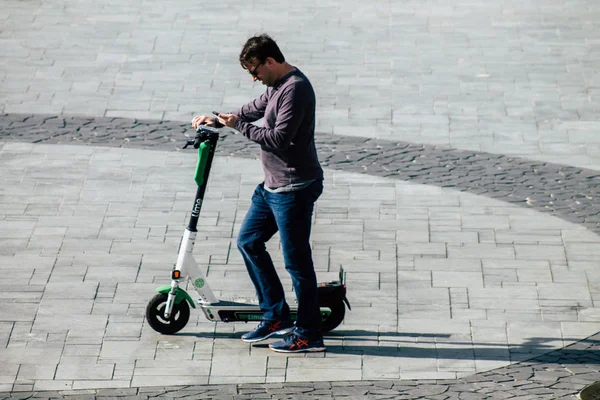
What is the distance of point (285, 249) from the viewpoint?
22.7 feet

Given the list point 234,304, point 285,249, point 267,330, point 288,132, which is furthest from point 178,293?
point 288,132

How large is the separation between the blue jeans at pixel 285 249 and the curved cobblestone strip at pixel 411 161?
303 centimetres

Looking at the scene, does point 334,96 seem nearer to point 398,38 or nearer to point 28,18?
point 398,38

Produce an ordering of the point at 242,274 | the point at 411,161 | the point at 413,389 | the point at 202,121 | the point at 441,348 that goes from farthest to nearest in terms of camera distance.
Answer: the point at 411,161
the point at 242,274
the point at 441,348
the point at 202,121
the point at 413,389

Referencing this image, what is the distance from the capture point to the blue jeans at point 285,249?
686 cm

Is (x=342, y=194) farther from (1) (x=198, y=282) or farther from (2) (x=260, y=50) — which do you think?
(2) (x=260, y=50)

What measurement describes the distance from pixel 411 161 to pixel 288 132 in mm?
4060

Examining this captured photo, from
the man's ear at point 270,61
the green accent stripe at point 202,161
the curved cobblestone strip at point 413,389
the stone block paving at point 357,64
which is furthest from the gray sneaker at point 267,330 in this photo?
the stone block paving at point 357,64

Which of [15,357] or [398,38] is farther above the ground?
[15,357]

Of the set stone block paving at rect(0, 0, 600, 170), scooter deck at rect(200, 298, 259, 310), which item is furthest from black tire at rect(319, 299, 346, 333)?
stone block paving at rect(0, 0, 600, 170)

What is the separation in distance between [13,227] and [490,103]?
5.38 metres

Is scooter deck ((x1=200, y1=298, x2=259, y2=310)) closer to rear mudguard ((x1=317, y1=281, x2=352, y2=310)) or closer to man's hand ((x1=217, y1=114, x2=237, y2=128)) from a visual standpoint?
rear mudguard ((x1=317, y1=281, x2=352, y2=310))

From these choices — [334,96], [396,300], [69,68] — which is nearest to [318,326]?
[396,300]

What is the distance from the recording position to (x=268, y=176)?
6891mm
